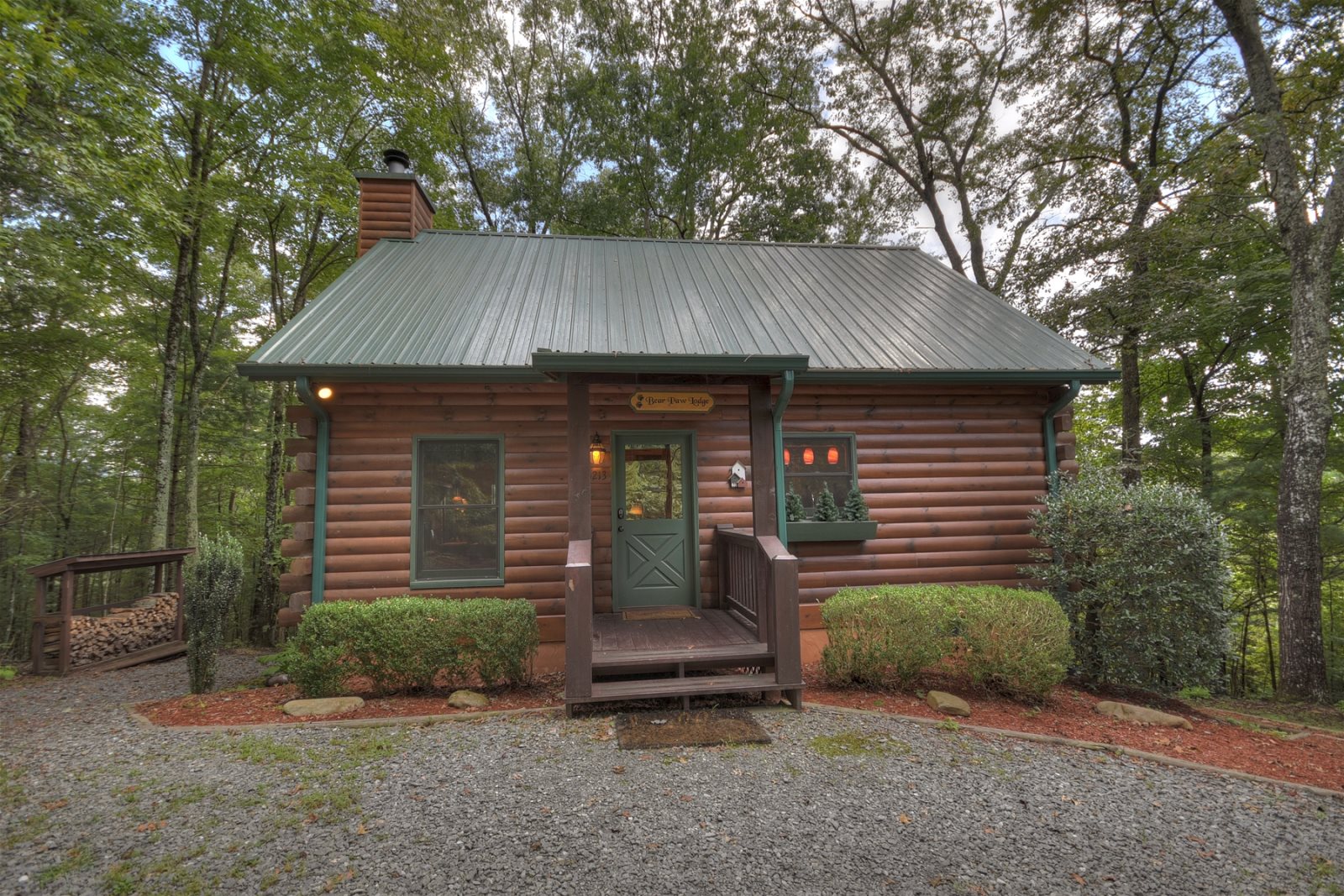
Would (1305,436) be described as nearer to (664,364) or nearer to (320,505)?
(664,364)

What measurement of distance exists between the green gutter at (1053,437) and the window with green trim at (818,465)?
94.1 inches

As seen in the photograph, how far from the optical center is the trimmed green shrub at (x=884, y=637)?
16.0 feet

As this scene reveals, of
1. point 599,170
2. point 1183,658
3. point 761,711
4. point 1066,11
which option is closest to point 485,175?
point 599,170

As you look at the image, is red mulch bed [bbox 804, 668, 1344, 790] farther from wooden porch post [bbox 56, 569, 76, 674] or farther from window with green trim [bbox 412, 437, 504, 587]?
wooden porch post [bbox 56, 569, 76, 674]

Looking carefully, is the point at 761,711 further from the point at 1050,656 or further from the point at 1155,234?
the point at 1155,234

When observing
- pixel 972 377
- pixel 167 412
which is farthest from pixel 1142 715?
pixel 167 412

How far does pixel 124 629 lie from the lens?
795 cm

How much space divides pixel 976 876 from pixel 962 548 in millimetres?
4765

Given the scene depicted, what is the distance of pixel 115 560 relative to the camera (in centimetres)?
757

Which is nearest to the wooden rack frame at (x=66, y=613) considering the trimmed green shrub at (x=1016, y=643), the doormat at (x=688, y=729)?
the doormat at (x=688, y=729)

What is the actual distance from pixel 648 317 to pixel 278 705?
18.1 ft

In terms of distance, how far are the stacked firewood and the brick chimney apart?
20.6 ft

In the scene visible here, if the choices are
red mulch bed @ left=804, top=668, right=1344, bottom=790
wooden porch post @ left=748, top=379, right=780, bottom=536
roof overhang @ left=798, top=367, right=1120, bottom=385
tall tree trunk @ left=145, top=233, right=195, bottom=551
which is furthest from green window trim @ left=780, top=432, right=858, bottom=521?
tall tree trunk @ left=145, top=233, right=195, bottom=551

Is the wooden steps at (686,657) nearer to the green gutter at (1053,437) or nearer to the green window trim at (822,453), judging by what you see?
the green window trim at (822,453)
